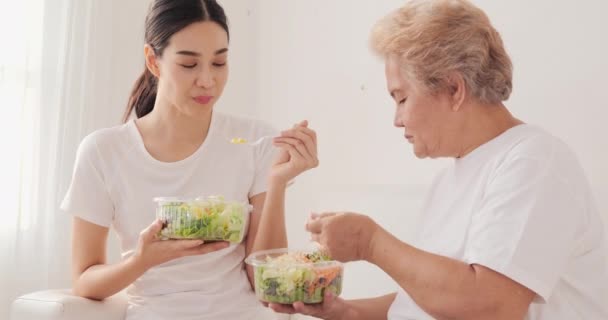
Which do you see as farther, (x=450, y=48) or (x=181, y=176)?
(x=181, y=176)

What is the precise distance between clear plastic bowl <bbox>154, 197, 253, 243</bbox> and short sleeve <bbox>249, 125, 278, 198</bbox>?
0.34 m

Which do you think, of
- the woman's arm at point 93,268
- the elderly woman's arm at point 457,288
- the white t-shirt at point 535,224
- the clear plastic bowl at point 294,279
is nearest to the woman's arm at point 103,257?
the woman's arm at point 93,268

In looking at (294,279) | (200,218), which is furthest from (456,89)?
(200,218)

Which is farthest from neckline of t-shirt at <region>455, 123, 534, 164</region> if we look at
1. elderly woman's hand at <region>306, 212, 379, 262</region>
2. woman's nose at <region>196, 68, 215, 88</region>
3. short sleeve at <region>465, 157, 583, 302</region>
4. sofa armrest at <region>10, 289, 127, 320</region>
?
sofa armrest at <region>10, 289, 127, 320</region>

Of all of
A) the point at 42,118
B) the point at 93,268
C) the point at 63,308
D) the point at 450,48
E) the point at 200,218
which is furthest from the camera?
the point at 42,118

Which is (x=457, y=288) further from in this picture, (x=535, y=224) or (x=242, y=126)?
(x=242, y=126)

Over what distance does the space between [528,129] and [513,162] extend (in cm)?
12

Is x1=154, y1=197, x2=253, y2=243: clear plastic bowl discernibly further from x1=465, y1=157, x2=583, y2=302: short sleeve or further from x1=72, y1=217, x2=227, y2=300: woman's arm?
A: x1=465, y1=157, x2=583, y2=302: short sleeve

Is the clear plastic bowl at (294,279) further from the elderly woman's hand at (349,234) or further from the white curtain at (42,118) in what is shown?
the white curtain at (42,118)

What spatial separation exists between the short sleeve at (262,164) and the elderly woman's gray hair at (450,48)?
678 mm

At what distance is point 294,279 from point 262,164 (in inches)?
24.0

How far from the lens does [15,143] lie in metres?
2.52

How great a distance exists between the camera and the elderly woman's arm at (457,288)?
1.19 metres

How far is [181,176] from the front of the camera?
1.89 m
